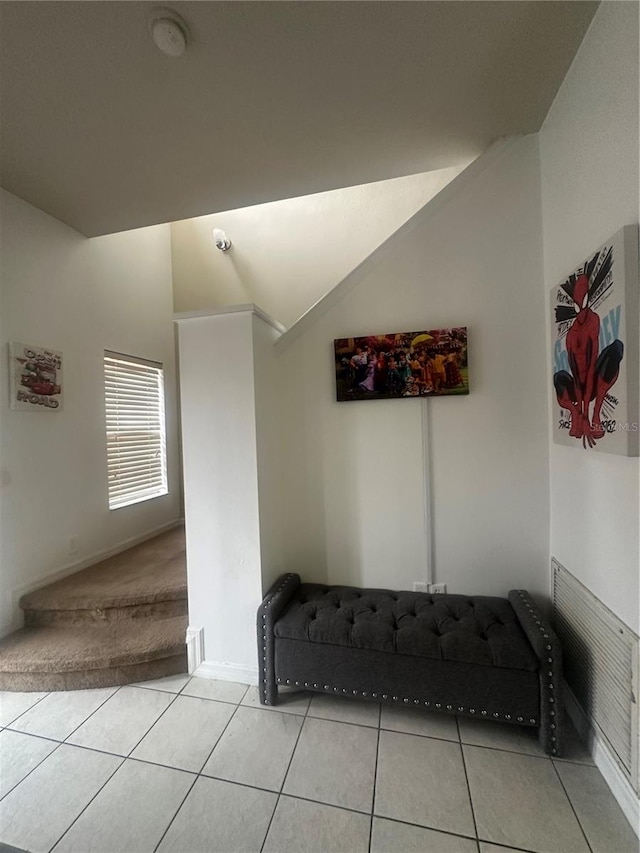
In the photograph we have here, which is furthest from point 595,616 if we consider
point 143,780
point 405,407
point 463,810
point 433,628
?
point 143,780

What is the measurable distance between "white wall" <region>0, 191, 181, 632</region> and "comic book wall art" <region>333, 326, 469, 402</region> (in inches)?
84.4

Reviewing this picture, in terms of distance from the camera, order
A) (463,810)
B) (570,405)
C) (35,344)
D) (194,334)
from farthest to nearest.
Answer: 1. (35,344)
2. (194,334)
3. (570,405)
4. (463,810)

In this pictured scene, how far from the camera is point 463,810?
3.96 feet

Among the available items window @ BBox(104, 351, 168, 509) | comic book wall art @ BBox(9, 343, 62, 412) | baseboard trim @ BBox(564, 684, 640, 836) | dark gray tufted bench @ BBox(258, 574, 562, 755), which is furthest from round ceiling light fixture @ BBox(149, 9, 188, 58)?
baseboard trim @ BBox(564, 684, 640, 836)

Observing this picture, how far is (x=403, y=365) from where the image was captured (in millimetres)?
1980

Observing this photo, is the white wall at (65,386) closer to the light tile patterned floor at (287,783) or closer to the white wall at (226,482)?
the light tile patterned floor at (287,783)

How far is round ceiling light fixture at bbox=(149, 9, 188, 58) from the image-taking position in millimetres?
1233

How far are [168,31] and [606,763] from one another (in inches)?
132

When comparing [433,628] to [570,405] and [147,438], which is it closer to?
[570,405]

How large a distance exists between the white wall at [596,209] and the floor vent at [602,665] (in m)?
0.08

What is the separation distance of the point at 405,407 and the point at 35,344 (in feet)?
8.58

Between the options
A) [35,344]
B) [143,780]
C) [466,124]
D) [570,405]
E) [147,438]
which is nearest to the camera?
[143,780]

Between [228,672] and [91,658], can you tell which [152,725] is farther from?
[91,658]

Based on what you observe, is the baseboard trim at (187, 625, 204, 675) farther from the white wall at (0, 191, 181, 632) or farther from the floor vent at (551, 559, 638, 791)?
the floor vent at (551, 559, 638, 791)
